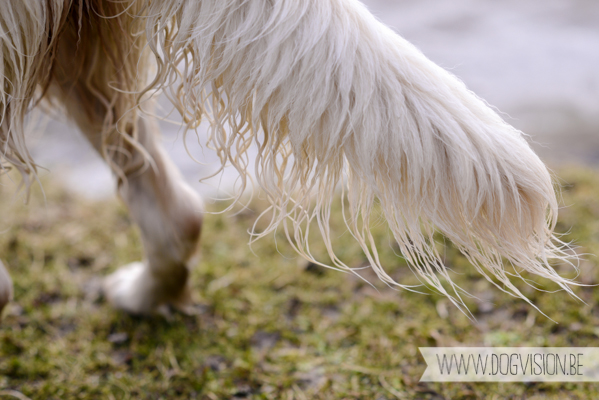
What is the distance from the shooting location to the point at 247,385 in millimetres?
1531

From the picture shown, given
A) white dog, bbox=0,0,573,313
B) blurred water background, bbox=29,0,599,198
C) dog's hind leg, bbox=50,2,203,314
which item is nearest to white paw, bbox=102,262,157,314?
dog's hind leg, bbox=50,2,203,314

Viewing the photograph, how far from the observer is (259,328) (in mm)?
1809

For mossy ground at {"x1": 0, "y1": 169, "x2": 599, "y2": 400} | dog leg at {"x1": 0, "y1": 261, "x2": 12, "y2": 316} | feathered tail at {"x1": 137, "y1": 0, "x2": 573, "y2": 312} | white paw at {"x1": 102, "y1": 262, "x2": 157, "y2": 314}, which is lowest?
mossy ground at {"x1": 0, "y1": 169, "x2": 599, "y2": 400}

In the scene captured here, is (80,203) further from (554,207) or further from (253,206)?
(554,207)

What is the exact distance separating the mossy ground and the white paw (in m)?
0.05

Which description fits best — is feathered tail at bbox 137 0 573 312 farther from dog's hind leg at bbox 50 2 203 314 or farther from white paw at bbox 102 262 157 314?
white paw at bbox 102 262 157 314

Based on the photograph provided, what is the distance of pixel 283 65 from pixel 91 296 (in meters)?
1.51

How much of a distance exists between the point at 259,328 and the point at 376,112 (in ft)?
3.75

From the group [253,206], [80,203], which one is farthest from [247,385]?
[80,203]

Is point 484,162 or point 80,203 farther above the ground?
point 484,162

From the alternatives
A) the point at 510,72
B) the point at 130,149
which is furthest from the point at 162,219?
the point at 510,72

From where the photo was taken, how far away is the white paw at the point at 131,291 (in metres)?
1.78

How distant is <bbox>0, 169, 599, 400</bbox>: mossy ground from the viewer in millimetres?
1507

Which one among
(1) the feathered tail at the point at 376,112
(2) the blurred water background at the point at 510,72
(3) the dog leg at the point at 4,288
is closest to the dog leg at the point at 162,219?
(3) the dog leg at the point at 4,288
